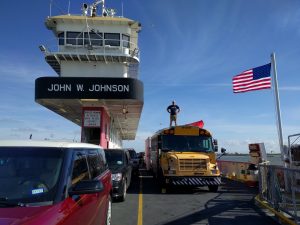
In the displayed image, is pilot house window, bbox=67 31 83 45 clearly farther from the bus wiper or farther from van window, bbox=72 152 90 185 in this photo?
the bus wiper

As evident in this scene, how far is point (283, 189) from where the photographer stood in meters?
9.94

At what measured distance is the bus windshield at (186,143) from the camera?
656 inches

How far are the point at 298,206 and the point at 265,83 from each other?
8763 mm

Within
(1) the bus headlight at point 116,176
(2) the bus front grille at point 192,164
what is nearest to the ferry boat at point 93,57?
(2) the bus front grille at point 192,164

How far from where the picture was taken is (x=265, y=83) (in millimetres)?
17266

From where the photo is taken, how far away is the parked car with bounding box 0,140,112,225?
4.06 m

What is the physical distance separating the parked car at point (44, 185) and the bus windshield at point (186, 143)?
11029 millimetres

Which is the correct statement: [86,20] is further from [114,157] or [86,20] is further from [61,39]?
[114,157]

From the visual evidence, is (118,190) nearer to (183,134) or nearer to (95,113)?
(183,134)

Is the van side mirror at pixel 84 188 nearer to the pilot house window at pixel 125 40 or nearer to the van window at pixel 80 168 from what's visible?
the van window at pixel 80 168

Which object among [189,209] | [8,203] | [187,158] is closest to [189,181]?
[187,158]

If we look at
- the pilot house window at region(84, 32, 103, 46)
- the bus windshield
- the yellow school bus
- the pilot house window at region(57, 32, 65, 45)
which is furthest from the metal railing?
the pilot house window at region(57, 32, 65, 45)

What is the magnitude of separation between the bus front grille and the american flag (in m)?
4.34

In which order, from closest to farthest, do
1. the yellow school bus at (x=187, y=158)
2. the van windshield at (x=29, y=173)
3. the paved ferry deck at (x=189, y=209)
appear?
the van windshield at (x=29, y=173) → the paved ferry deck at (x=189, y=209) → the yellow school bus at (x=187, y=158)
